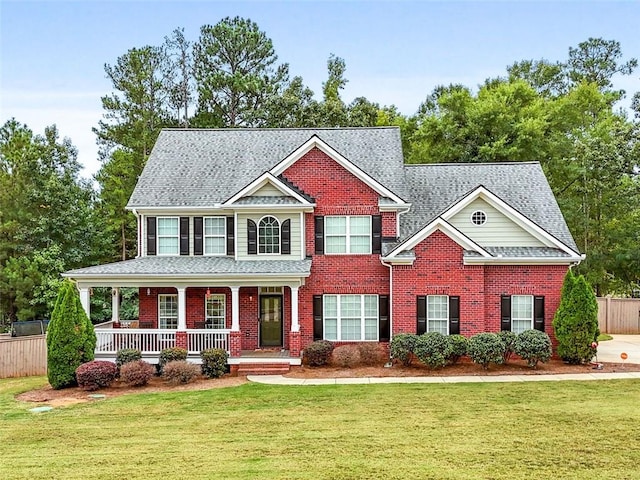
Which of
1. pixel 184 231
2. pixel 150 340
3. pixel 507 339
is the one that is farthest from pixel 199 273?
pixel 507 339

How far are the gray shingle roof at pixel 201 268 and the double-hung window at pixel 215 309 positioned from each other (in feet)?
4.63

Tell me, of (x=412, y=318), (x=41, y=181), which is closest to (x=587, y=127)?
(x=412, y=318)

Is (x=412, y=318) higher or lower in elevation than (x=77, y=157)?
lower

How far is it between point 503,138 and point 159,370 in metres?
23.2

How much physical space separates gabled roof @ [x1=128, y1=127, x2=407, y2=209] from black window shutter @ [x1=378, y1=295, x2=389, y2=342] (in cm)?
371

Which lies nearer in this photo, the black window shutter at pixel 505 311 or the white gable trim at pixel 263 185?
the black window shutter at pixel 505 311

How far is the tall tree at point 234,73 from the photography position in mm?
42938

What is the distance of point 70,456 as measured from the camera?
10922 millimetres

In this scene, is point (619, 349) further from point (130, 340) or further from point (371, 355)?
point (130, 340)

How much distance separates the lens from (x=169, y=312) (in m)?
21.8

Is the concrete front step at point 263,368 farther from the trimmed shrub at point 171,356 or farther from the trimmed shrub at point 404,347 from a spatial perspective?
the trimmed shrub at point 404,347

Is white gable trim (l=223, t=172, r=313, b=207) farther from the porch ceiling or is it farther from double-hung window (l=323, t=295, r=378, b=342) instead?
double-hung window (l=323, t=295, r=378, b=342)

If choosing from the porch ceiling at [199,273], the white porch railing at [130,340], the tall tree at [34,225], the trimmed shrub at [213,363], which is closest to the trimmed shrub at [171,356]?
the trimmed shrub at [213,363]

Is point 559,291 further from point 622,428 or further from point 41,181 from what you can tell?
point 41,181
